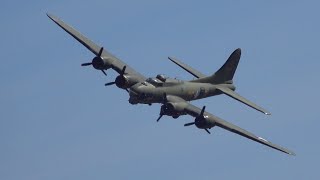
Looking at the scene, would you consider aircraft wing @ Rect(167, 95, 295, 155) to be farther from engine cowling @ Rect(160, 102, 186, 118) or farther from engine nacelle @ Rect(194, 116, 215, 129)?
engine cowling @ Rect(160, 102, 186, 118)

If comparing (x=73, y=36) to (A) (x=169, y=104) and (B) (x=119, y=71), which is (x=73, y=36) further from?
(A) (x=169, y=104)

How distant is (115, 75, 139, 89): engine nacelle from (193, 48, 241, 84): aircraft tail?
36.2ft

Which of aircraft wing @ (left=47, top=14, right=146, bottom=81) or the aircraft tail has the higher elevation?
the aircraft tail

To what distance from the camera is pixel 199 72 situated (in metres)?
101

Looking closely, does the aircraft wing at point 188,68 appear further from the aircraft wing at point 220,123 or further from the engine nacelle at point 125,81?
the engine nacelle at point 125,81

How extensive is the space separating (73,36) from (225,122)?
1863cm

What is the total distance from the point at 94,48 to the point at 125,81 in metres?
8.06

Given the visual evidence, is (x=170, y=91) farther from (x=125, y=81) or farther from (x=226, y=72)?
(x=226, y=72)

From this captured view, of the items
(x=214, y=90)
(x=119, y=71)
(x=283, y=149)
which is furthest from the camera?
(x=214, y=90)

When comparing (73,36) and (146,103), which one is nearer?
(146,103)

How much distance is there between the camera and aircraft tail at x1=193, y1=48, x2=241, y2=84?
99062 millimetres

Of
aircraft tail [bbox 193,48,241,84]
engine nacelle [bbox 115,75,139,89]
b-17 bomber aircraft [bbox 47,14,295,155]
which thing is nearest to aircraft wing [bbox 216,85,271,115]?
b-17 bomber aircraft [bbox 47,14,295,155]

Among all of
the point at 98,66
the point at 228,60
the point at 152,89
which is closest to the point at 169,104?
the point at 152,89

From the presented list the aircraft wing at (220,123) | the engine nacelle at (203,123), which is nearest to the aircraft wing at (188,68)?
the aircraft wing at (220,123)
